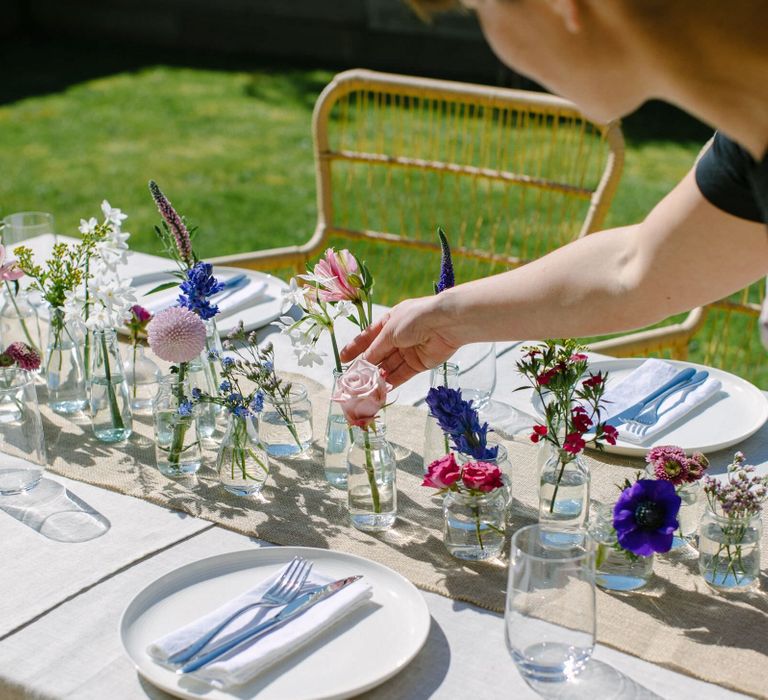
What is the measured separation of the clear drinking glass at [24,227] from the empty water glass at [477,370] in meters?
1.10

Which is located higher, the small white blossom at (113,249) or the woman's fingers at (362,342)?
the small white blossom at (113,249)

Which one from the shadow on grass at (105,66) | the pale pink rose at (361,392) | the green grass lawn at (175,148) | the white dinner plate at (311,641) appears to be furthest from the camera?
the shadow on grass at (105,66)

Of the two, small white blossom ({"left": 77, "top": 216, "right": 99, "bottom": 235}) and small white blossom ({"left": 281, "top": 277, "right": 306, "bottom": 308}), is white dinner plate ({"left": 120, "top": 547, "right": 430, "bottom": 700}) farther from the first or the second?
small white blossom ({"left": 77, "top": 216, "right": 99, "bottom": 235})

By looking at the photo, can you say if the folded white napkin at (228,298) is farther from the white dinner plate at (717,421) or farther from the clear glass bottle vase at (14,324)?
the white dinner plate at (717,421)

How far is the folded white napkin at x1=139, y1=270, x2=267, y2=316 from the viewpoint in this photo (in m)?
2.20

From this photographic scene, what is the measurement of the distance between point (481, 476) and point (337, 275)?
0.38 meters

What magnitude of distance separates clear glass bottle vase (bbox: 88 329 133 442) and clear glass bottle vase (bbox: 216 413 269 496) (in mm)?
237

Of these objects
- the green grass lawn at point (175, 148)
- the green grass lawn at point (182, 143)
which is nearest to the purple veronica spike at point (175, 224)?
the green grass lawn at point (182, 143)

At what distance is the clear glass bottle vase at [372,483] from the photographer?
4.86 ft

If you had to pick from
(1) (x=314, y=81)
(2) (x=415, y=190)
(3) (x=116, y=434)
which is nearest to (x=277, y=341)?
(3) (x=116, y=434)

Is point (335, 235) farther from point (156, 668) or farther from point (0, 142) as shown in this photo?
point (0, 142)

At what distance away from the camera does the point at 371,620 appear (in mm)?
1271

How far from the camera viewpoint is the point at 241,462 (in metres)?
1.58

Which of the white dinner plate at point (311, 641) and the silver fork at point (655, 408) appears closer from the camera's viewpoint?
the white dinner plate at point (311, 641)
